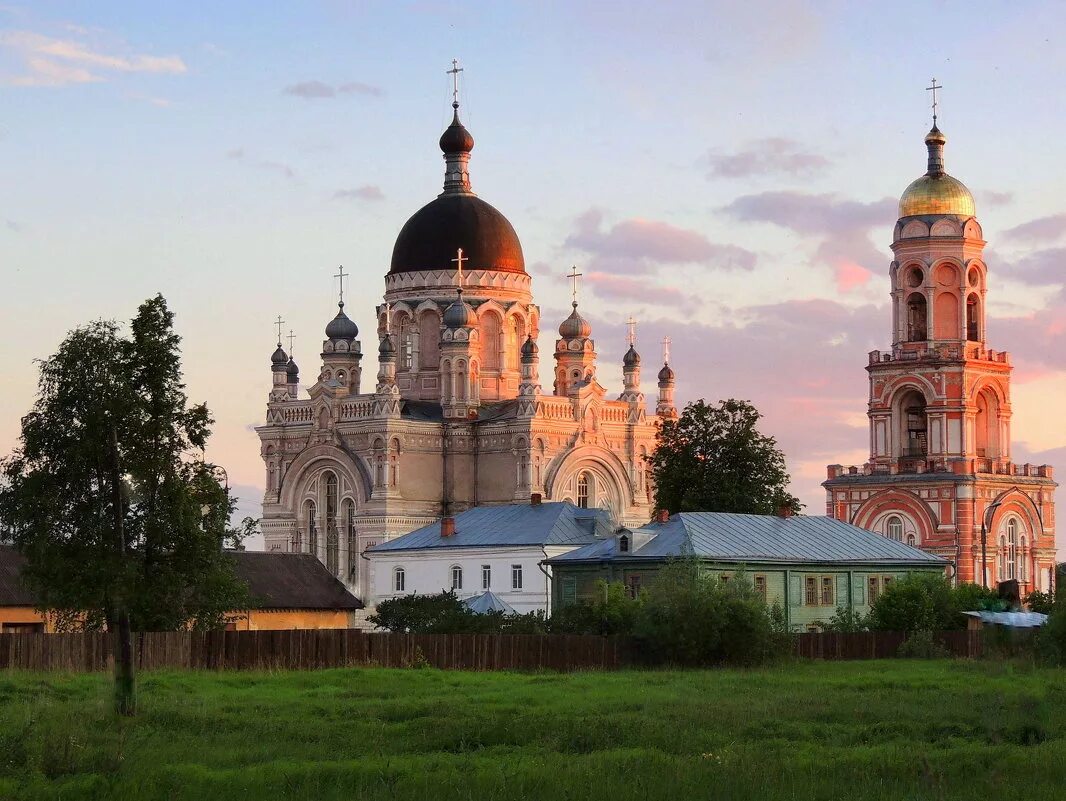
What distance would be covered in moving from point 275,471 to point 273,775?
2211 inches

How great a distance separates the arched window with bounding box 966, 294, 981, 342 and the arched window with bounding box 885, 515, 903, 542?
21.4 ft

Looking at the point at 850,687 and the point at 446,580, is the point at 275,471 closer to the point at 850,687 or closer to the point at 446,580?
the point at 446,580

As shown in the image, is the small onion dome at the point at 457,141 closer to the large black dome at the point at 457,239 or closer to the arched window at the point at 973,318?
the large black dome at the point at 457,239

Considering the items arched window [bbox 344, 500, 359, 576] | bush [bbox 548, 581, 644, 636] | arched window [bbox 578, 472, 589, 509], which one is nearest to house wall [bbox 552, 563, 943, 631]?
bush [bbox 548, 581, 644, 636]

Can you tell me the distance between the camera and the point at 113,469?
98.0ft

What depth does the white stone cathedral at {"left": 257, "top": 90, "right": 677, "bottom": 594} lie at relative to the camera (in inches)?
2906

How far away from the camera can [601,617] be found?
139ft

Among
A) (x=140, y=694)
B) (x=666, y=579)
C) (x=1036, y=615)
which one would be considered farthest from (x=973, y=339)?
(x=140, y=694)

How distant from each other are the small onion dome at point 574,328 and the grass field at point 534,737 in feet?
150

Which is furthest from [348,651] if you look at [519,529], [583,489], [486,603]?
[583,489]

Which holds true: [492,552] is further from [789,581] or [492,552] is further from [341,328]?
[341,328]

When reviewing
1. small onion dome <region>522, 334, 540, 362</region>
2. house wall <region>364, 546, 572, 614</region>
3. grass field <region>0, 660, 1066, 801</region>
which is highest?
small onion dome <region>522, 334, 540, 362</region>

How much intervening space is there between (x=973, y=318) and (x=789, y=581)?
2447 centimetres

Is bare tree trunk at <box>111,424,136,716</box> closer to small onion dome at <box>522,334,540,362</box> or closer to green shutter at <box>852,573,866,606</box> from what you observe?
green shutter at <box>852,573,866,606</box>
